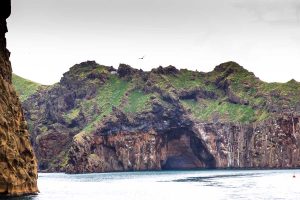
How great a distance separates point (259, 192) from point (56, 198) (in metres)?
46.2

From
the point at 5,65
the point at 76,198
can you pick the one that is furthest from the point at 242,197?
the point at 5,65

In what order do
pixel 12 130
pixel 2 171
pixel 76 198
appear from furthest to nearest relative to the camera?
pixel 76 198 → pixel 12 130 → pixel 2 171

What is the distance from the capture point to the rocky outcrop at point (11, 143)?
10550 cm

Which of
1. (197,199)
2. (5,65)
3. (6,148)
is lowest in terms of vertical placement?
(197,199)

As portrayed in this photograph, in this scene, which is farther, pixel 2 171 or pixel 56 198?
pixel 56 198

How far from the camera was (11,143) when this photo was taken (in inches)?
4291

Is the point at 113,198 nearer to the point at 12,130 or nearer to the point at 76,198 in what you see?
the point at 76,198

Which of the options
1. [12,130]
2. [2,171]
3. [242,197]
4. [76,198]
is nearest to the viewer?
[2,171]

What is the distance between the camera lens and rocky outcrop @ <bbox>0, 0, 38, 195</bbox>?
106m

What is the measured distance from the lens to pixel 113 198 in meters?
136

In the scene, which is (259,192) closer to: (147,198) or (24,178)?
(147,198)

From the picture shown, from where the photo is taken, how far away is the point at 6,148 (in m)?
106

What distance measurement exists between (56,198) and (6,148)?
123 feet

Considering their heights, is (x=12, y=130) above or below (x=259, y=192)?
above
